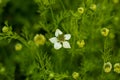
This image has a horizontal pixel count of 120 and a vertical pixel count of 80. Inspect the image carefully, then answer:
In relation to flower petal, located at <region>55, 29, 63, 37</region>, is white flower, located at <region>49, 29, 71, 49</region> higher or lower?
lower

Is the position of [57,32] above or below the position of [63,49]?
above

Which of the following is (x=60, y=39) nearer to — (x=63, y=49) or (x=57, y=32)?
(x=57, y=32)

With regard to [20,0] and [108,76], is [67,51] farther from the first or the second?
[20,0]

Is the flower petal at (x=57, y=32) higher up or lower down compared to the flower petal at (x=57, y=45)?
higher up

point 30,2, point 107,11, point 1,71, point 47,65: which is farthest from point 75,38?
point 30,2

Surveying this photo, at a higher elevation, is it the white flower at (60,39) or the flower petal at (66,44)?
the white flower at (60,39)

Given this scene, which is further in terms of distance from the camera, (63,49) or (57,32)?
(63,49)

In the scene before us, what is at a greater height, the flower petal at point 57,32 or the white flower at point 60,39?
the flower petal at point 57,32

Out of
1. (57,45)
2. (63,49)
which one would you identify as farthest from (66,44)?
(63,49)

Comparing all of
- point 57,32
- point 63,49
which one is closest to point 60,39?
point 57,32
